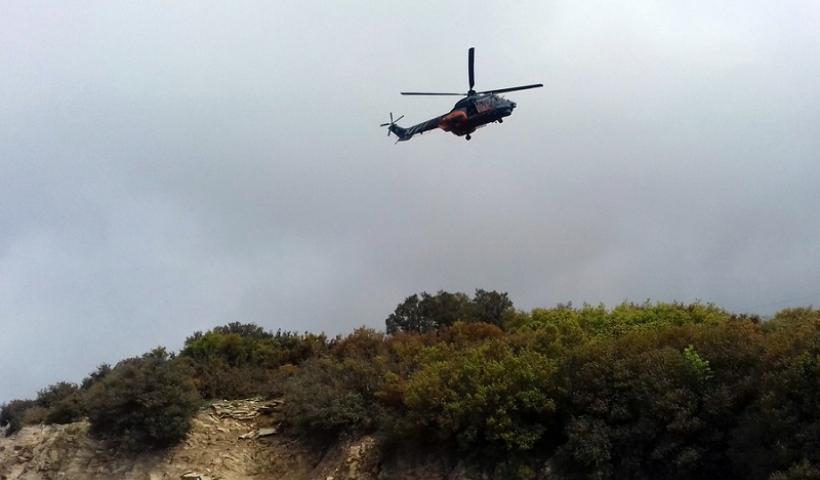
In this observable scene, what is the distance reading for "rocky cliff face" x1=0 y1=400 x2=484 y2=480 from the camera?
53.3ft

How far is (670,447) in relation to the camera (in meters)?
11.0

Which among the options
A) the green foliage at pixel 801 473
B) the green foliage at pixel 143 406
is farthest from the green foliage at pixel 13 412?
the green foliage at pixel 801 473

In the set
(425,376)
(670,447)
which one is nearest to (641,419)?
(670,447)

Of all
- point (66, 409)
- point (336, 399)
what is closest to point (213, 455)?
point (336, 399)

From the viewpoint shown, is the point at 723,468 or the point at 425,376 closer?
the point at 723,468

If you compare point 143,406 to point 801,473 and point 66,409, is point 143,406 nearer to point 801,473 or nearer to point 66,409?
point 66,409

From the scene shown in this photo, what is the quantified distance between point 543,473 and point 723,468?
9.61 ft

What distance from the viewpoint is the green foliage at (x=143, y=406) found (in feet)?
60.8

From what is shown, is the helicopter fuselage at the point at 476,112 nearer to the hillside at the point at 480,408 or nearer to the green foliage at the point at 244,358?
the hillside at the point at 480,408

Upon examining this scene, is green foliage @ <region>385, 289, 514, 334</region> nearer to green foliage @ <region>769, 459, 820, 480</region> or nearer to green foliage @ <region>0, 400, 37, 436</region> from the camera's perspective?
green foliage @ <region>0, 400, 37, 436</region>

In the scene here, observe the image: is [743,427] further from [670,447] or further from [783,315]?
[783,315]

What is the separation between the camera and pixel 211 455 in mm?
18234

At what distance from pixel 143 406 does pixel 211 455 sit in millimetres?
2314

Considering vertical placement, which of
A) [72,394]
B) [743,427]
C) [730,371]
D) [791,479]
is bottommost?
[791,479]
